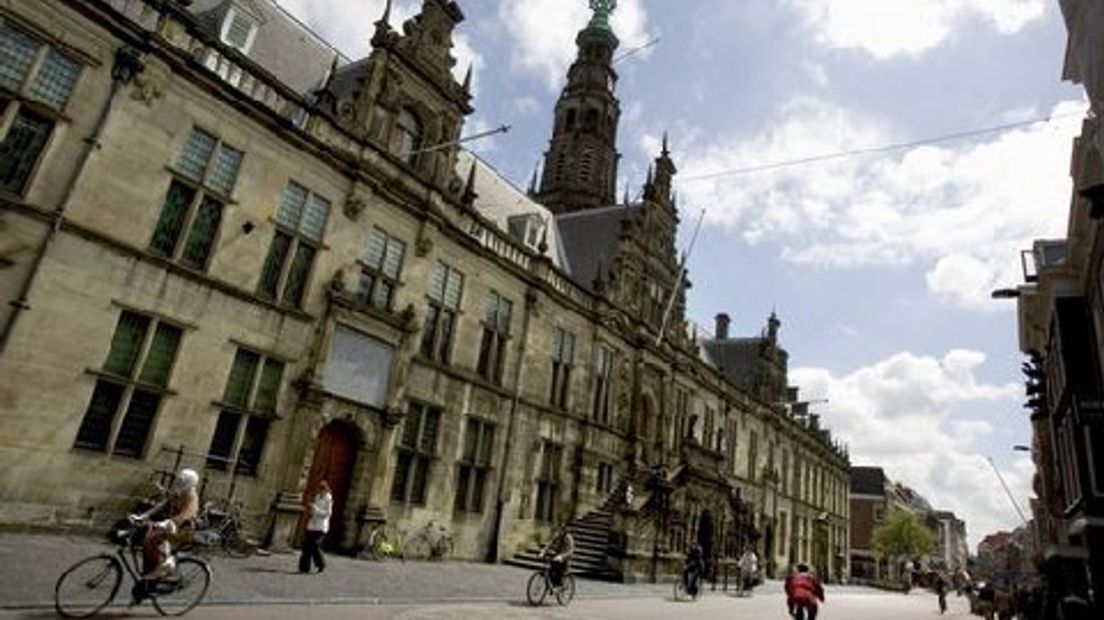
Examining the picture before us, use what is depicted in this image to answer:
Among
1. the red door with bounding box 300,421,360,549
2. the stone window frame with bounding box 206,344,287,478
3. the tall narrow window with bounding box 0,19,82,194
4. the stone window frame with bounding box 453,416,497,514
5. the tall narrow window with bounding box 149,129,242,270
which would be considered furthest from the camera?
the stone window frame with bounding box 453,416,497,514

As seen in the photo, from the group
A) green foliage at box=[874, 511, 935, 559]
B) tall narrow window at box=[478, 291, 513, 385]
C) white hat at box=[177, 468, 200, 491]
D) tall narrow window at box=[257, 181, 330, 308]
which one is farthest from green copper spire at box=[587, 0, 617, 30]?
green foliage at box=[874, 511, 935, 559]

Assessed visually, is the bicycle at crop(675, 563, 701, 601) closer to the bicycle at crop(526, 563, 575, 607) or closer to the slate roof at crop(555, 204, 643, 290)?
the bicycle at crop(526, 563, 575, 607)

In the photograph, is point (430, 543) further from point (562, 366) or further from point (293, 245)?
point (293, 245)

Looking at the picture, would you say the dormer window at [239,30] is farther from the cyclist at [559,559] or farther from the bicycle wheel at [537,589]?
the bicycle wheel at [537,589]

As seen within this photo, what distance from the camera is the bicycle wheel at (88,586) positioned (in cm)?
698

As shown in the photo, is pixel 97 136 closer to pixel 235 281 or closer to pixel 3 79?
pixel 3 79

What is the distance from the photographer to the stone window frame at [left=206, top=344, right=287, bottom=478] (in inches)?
573

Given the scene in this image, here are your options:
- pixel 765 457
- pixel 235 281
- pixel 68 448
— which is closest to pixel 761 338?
pixel 765 457

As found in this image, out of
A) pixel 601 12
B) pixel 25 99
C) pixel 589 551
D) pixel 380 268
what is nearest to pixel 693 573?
pixel 589 551

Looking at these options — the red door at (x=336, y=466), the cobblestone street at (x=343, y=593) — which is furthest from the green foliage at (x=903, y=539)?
the red door at (x=336, y=466)

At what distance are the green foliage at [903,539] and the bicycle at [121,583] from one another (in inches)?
2946

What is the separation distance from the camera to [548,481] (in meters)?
24.0

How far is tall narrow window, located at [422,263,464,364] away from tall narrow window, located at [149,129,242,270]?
261 inches

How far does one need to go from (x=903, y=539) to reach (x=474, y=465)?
208 ft
